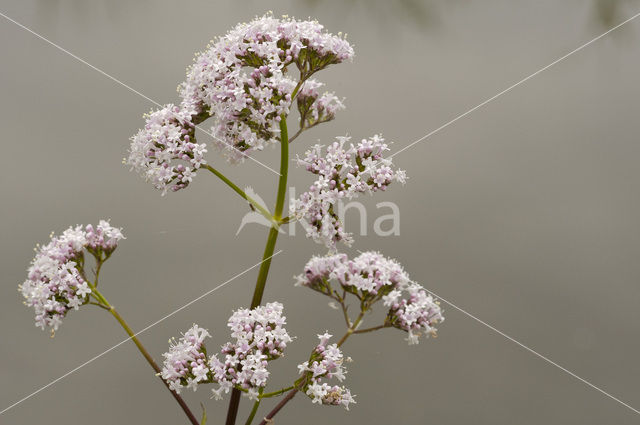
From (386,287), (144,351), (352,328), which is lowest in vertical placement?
(144,351)

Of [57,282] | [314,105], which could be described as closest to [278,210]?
[314,105]

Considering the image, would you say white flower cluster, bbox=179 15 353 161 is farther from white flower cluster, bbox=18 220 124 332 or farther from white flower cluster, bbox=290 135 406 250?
white flower cluster, bbox=18 220 124 332

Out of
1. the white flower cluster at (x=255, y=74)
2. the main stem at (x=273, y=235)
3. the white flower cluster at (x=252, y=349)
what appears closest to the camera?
the white flower cluster at (x=252, y=349)

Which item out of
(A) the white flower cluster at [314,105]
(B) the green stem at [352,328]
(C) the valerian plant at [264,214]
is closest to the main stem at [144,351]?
(C) the valerian plant at [264,214]

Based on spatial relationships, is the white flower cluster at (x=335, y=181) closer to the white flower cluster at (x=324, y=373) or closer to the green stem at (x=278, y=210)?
the green stem at (x=278, y=210)

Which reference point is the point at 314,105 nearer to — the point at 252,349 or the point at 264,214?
the point at 264,214

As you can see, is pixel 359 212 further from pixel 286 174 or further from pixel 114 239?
pixel 114 239

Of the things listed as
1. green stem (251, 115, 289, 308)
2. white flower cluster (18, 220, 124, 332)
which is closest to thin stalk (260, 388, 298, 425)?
green stem (251, 115, 289, 308)
